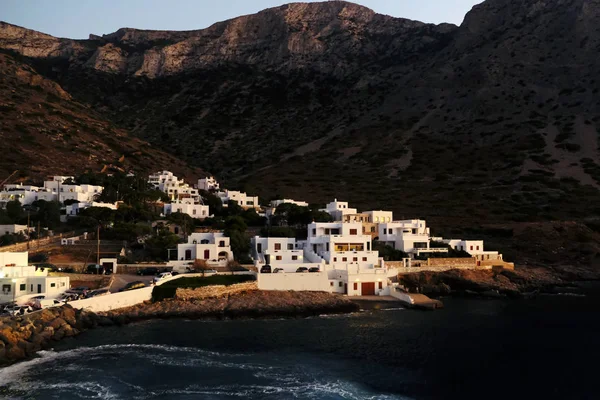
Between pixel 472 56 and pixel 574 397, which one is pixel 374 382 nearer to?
pixel 574 397

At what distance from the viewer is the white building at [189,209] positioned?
8206cm

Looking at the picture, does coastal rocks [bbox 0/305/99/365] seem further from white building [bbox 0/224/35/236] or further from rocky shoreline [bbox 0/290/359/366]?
white building [bbox 0/224/35/236]

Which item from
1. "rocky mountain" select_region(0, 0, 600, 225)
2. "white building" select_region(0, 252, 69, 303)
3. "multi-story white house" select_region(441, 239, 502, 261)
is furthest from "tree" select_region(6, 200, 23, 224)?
"multi-story white house" select_region(441, 239, 502, 261)

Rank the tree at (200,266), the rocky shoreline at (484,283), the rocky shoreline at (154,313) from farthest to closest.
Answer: the rocky shoreline at (484,283)
the tree at (200,266)
the rocky shoreline at (154,313)

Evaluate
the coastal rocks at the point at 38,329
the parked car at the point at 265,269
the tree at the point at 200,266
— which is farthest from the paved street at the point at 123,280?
the parked car at the point at 265,269

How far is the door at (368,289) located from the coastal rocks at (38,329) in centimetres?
2721

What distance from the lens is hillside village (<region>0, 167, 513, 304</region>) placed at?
192 ft

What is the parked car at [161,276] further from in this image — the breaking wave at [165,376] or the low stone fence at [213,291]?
the breaking wave at [165,376]

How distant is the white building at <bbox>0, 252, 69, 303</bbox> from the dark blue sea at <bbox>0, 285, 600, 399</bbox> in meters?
8.93

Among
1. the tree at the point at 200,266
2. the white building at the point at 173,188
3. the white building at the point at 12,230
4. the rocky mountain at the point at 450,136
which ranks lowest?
the tree at the point at 200,266

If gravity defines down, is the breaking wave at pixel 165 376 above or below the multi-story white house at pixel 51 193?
below

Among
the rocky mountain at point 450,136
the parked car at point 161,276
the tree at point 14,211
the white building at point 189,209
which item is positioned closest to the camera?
Result: the parked car at point 161,276

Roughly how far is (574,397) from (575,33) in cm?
18984

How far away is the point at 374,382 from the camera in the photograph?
30500 millimetres
